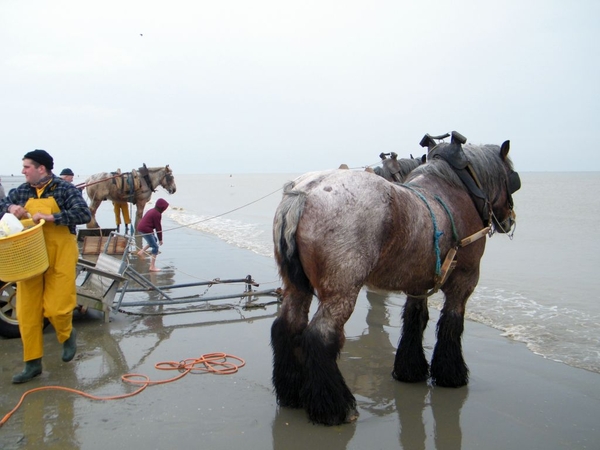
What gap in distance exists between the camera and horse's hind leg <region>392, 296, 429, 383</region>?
4664 mm

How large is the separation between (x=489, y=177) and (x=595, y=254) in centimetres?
1302

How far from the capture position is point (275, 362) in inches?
158

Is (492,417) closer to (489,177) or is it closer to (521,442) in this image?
(521,442)

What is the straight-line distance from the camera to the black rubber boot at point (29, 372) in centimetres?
436

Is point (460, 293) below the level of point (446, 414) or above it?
above

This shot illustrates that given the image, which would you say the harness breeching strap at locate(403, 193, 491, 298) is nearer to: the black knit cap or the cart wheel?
the black knit cap

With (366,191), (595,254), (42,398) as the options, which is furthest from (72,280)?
(595,254)

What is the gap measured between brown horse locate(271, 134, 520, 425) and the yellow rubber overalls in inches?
78.4

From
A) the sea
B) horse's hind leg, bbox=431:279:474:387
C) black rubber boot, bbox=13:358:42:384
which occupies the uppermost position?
horse's hind leg, bbox=431:279:474:387

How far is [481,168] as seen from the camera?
16.2 ft

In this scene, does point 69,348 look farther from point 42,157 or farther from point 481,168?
point 481,168

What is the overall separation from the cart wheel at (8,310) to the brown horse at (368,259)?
3.39 m

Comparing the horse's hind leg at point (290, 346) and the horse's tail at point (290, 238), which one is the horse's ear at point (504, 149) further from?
the horse's hind leg at point (290, 346)

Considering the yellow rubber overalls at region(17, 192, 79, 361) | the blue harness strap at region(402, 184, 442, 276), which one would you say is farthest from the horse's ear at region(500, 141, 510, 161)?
the yellow rubber overalls at region(17, 192, 79, 361)
